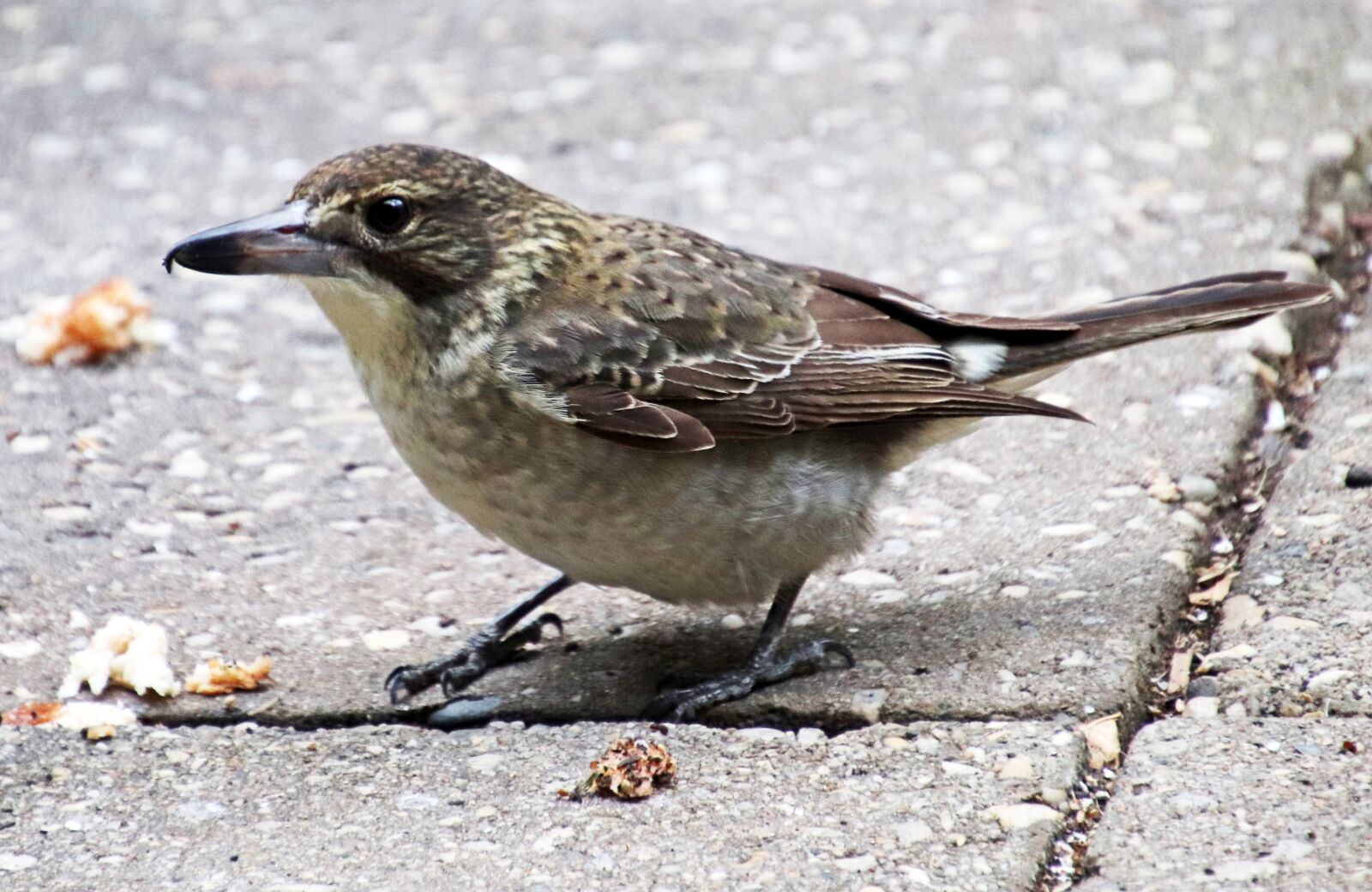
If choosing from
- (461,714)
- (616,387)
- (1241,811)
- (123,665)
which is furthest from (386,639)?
(1241,811)

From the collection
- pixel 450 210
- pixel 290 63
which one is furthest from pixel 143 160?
pixel 450 210

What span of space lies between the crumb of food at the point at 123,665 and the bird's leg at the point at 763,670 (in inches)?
39.5

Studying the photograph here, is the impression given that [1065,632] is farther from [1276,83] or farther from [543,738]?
[1276,83]

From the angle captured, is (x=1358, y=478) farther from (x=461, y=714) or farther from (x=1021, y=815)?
(x=461, y=714)

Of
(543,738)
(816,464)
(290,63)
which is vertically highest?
(290,63)

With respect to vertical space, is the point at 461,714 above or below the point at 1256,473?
below

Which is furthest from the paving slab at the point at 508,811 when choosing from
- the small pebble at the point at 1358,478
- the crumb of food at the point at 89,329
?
the crumb of food at the point at 89,329

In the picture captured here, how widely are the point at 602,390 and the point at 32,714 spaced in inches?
52.0

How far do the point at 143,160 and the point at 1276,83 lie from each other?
3.90 m

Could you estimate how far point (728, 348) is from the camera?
401 centimetres

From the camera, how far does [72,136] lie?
636 centimetres

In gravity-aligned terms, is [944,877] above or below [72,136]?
below

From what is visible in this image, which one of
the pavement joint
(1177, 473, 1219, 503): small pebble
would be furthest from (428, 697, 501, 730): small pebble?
(1177, 473, 1219, 503): small pebble

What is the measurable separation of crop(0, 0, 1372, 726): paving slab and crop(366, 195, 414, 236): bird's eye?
882 mm
